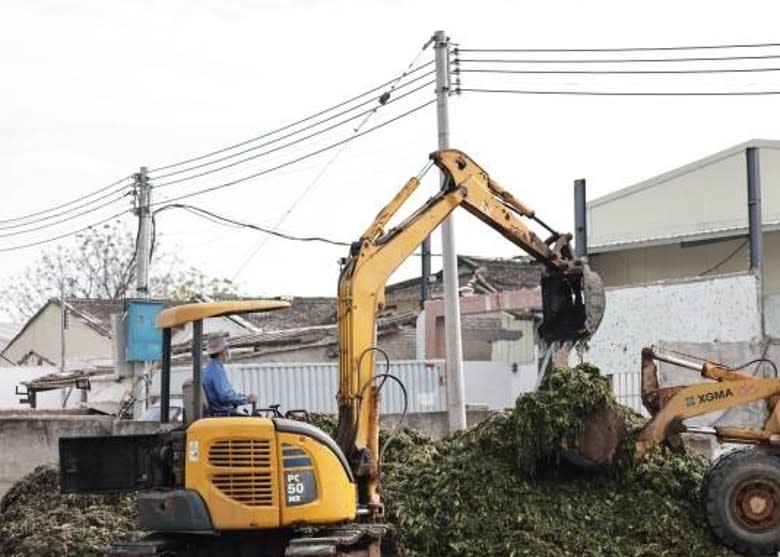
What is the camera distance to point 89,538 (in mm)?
11805

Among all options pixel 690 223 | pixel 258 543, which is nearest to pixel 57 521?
pixel 258 543

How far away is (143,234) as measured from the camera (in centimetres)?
2597

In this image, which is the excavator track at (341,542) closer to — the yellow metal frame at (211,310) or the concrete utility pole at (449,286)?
the yellow metal frame at (211,310)

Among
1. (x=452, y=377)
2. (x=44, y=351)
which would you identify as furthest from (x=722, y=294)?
(x=44, y=351)

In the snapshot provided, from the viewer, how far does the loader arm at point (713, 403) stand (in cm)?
1184

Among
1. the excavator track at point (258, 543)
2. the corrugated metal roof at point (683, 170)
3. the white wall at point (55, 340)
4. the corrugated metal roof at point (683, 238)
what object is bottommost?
the excavator track at point (258, 543)

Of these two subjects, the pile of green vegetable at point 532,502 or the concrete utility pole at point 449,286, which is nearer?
the pile of green vegetable at point 532,502

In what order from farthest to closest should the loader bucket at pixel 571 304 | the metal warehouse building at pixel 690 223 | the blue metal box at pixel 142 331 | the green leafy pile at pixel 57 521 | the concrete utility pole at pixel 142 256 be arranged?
the metal warehouse building at pixel 690 223 < the concrete utility pole at pixel 142 256 < the blue metal box at pixel 142 331 < the green leafy pile at pixel 57 521 < the loader bucket at pixel 571 304

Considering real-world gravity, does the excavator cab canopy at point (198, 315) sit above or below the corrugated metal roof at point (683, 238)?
below

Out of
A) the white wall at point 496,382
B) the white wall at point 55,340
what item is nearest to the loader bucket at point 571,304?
the white wall at point 496,382

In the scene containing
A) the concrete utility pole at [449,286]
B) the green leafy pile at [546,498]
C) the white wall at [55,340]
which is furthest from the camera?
the white wall at [55,340]

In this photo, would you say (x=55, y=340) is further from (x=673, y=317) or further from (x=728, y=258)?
(x=673, y=317)

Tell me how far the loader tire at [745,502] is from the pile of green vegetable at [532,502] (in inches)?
8.1

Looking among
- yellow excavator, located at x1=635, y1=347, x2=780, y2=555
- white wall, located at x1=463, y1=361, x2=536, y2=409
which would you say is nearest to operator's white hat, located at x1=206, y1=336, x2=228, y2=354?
yellow excavator, located at x1=635, y1=347, x2=780, y2=555
